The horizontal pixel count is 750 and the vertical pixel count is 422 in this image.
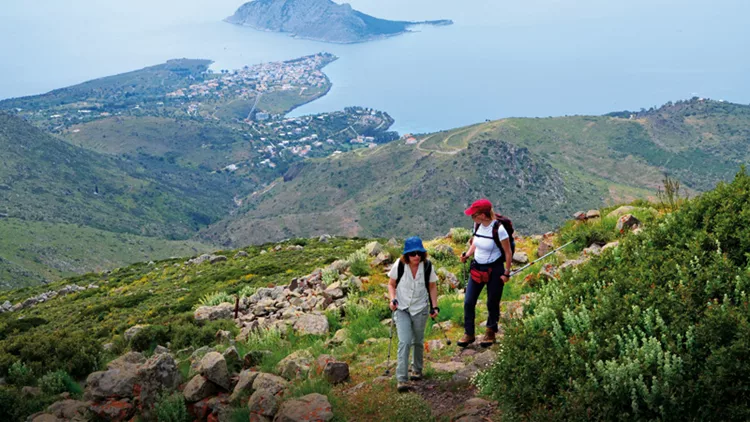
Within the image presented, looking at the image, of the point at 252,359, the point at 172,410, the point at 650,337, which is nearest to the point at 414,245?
the point at 650,337

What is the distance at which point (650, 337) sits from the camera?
4.20 metres

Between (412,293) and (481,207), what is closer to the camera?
(412,293)

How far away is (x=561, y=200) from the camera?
9019cm

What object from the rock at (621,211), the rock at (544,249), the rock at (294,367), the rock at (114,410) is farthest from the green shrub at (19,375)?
the rock at (621,211)

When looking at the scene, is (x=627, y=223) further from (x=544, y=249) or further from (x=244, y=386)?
(x=244, y=386)

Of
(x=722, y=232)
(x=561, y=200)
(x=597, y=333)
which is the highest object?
(x=722, y=232)

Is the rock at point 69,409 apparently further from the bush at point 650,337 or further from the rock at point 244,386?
the bush at point 650,337

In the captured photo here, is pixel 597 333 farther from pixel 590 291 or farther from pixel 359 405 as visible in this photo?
pixel 359 405

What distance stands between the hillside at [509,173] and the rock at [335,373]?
76727 millimetres

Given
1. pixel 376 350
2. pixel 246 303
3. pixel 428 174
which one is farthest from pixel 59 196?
pixel 376 350

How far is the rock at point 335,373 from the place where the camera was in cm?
697

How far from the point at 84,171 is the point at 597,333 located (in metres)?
142

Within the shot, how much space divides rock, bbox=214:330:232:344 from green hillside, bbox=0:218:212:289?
191 feet

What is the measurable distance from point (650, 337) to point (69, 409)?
23.6 feet
